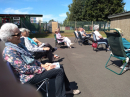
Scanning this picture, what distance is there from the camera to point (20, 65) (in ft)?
6.70

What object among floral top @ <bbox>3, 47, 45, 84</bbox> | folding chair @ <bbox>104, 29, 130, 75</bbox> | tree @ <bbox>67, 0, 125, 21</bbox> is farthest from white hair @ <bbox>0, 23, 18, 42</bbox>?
tree @ <bbox>67, 0, 125, 21</bbox>

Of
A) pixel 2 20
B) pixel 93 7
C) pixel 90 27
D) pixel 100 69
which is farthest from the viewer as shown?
pixel 93 7

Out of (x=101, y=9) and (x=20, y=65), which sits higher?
(x=101, y=9)

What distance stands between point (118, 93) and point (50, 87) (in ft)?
5.23

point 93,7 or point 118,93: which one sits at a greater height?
point 93,7

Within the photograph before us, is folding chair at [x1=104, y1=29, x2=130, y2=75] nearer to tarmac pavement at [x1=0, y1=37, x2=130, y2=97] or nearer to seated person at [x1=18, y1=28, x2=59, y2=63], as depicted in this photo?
tarmac pavement at [x1=0, y1=37, x2=130, y2=97]

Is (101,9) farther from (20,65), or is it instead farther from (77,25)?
(20,65)

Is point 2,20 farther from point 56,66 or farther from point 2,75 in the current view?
point 2,75

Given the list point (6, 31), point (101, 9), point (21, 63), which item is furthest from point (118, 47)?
point (101, 9)

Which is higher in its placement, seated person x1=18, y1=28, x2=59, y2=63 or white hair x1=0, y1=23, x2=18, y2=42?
white hair x1=0, y1=23, x2=18, y2=42

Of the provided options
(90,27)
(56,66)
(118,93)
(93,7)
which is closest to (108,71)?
(118,93)

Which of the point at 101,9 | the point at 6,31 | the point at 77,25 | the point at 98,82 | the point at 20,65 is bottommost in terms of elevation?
the point at 98,82

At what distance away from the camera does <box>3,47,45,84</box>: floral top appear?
198 cm

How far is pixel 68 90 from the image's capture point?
282 centimetres
